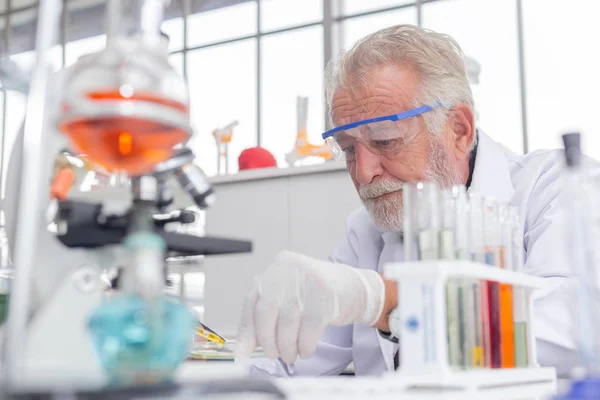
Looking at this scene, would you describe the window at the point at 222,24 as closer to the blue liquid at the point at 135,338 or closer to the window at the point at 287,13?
the window at the point at 287,13

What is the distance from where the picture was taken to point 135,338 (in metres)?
0.58

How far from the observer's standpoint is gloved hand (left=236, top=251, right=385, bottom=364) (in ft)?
3.95

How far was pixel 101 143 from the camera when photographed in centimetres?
65

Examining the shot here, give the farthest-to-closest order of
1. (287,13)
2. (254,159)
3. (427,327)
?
(287,13)
(254,159)
(427,327)

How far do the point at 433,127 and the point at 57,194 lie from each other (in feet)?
4.19

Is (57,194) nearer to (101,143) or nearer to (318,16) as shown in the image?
(101,143)

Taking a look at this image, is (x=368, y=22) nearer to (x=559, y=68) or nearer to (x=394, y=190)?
(x=559, y=68)

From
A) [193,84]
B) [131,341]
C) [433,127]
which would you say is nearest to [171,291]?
[131,341]

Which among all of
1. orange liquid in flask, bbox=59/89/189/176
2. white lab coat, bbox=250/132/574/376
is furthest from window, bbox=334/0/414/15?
orange liquid in flask, bbox=59/89/189/176

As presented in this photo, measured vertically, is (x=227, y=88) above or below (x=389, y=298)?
above

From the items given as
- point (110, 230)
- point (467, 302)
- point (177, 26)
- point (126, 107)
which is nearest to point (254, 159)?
point (467, 302)

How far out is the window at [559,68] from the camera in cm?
500

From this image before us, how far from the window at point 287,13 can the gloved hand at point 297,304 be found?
5.34 meters

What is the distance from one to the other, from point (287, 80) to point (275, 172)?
346 cm
